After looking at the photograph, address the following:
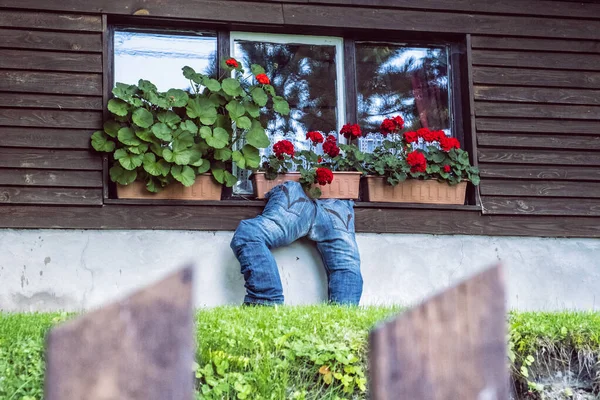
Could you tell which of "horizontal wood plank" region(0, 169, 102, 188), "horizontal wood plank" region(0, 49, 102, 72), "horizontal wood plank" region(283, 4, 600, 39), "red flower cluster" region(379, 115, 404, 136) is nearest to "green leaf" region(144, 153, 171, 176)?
"horizontal wood plank" region(0, 169, 102, 188)

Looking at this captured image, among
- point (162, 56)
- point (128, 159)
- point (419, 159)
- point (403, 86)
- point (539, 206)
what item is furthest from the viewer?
point (403, 86)

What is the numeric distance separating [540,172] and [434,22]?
4.29ft

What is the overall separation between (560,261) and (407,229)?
113 centimetres

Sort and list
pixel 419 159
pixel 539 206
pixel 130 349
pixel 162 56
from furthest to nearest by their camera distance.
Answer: pixel 539 206 → pixel 162 56 → pixel 419 159 → pixel 130 349

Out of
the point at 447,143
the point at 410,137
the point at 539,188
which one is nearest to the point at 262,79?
the point at 410,137

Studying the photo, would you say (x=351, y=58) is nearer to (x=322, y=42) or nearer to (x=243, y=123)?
(x=322, y=42)

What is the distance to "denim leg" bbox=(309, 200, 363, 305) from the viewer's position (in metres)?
5.38

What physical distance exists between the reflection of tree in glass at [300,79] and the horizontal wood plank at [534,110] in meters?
1.07

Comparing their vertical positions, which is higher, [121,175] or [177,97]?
[177,97]

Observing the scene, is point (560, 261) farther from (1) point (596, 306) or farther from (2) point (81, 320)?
(2) point (81, 320)

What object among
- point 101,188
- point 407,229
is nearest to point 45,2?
point 101,188

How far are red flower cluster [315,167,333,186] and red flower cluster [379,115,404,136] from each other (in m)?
0.64

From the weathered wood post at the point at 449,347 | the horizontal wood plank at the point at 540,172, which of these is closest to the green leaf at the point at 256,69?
the horizontal wood plank at the point at 540,172

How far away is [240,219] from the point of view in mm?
5539
